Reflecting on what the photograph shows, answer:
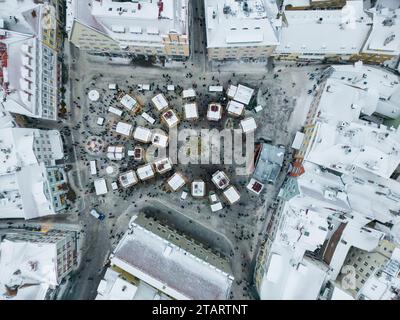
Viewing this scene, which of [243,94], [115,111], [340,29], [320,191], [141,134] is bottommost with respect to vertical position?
[320,191]

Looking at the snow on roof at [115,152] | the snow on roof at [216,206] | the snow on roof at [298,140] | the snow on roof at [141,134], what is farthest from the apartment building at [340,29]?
the snow on roof at [115,152]

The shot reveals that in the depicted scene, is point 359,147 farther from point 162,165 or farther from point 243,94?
point 162,165

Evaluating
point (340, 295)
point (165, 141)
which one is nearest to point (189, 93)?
point (165, 141)

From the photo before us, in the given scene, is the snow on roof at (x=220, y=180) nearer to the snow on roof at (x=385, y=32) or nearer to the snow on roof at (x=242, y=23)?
the snow on roof at (x=242, y=23)

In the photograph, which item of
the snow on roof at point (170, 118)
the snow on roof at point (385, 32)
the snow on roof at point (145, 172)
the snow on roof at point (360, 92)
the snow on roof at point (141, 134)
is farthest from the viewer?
the snow on roof at point (170, 118)

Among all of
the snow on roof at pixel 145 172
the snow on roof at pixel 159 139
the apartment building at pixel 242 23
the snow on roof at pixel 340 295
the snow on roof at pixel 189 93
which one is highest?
the apartment building at pixel 242 23

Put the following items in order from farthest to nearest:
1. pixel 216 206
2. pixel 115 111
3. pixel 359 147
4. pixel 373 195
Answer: pixel 115 111 → pixel 216 206 → pixel 373 195 → pixel 359 147

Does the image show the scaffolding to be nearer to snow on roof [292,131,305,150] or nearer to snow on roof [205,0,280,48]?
snow on roof [205,0,280,48]

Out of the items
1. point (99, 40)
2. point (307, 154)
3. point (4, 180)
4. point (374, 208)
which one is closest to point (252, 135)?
point (307, 154)
